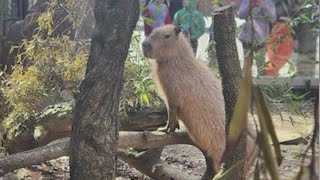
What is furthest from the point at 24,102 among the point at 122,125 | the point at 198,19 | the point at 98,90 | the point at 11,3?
the point at 11,3

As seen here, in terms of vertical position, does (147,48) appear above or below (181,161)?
above

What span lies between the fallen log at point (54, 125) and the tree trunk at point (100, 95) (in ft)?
4.19

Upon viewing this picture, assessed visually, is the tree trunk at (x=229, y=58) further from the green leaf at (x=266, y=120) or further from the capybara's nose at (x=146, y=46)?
the capybara's nose at (x=146, y=46)

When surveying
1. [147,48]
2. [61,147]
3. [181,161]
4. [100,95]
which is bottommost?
[181,161]

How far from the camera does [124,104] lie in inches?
158

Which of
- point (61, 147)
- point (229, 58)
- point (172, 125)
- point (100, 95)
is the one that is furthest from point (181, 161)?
point (229, 58)

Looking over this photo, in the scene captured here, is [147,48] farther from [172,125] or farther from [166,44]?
[172,125]

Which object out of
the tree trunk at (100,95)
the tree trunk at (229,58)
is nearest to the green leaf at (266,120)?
the tree trunk at (229,58)

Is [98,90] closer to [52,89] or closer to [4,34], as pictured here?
[52,89]

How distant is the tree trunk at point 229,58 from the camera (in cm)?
242

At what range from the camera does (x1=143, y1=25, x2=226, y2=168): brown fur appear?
3711 millimetres

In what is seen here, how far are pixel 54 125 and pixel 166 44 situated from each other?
2.96 ft

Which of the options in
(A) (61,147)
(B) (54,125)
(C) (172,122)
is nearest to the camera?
(A) (61,147)

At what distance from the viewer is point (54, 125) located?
4000 millimetres
